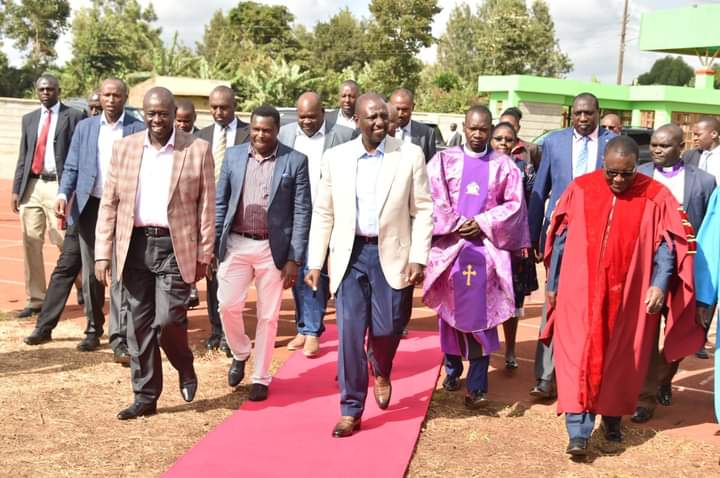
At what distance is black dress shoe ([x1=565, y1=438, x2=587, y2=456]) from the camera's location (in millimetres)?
5363

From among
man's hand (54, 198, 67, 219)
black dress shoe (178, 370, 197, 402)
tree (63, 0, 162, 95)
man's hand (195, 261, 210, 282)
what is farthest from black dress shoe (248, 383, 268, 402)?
tree (63, 0, 162, 95)

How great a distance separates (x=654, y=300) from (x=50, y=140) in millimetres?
5551

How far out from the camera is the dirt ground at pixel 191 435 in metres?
5.13

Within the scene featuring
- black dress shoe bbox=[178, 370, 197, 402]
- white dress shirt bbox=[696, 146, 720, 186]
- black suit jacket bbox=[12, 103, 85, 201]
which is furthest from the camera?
white dress shirt bbox=[696, 146, 720, 186]

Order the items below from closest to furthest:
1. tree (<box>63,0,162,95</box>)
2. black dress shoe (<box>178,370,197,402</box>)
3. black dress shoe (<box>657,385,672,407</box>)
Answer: black dress shoe (<box>178,370,197,402</box>), black dress shoe (<box>657,385,672,407</box>), tree (<box>63,0,162,95</box>)

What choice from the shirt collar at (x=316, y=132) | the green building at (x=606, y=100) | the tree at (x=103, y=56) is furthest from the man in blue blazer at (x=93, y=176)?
the tree at (x=103, y=56)

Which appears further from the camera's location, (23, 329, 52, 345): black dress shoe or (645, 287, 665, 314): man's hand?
(23, 329, 52, 345): black dress shoe

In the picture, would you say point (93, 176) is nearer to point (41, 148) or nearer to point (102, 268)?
point (41, 148)

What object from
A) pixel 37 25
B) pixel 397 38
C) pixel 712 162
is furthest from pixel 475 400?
pixel 37 25

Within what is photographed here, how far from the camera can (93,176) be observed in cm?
724

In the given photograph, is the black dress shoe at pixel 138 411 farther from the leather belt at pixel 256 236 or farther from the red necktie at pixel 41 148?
the red necktie at pixel 41 148

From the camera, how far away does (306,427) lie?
572 cm

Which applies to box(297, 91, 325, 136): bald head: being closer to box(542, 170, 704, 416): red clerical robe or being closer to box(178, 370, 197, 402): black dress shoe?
box(178, 370, 197, 402): black dress shoe

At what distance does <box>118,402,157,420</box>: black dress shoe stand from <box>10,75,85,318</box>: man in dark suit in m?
3.04
